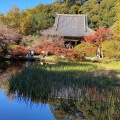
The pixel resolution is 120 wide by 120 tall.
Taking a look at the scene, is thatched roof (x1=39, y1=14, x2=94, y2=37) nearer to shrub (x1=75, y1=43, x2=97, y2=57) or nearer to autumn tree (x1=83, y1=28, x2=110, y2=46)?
shrub (x1=75, y1=43, x2=97, y2=57)

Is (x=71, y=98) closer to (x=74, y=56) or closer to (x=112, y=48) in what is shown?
(x=74, y=56)

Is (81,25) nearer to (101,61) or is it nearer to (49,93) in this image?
(101,61)

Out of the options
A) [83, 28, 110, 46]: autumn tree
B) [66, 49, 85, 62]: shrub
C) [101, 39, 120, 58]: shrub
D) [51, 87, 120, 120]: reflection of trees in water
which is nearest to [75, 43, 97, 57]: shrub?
[83, 28, 110, 46]: autumn tree

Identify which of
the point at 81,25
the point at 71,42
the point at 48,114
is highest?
the point at 81,25

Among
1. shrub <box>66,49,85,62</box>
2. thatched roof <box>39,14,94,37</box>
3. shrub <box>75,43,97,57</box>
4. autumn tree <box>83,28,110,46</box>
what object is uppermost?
thatched roof <box>39,14,94,37</box>

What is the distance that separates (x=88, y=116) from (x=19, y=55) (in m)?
13.9

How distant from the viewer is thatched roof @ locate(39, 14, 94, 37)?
25.2 metres

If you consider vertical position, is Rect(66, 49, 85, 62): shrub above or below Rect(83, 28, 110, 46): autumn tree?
below

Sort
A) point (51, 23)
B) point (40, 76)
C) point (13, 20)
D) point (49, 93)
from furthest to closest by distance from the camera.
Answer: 1. point (51, 23)
2. point (13, 20)
3. point (40, 76)
4. point (49, 93)

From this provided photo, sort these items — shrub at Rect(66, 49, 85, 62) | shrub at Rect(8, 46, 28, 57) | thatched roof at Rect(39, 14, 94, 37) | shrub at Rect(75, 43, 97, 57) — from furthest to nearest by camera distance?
thatched roof at Rect(39, 14, 94, 37), shrub at Rect(75, 43, 97, 57), shrub at Rect(8, 46, 28, 57), shrub at Rect(66, 49, 85, 62)

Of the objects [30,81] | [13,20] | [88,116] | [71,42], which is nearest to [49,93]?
[30,81]

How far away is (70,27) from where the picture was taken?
26531 mm

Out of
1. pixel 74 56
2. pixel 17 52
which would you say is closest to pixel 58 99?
pixel 74 56

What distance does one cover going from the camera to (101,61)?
1723 centimetres
